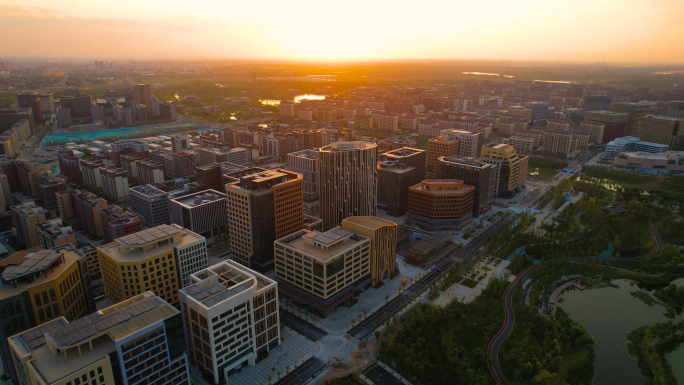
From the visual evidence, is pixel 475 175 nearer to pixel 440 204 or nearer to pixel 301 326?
pixel 440 204

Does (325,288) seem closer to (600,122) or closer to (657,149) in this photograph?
(657,149)

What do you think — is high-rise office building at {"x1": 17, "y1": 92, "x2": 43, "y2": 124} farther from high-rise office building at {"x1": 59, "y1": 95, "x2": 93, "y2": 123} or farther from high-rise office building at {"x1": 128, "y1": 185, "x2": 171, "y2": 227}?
high-rise office building at {"x1": 128, "y1": 185, "x2": 171, "y2": 227}

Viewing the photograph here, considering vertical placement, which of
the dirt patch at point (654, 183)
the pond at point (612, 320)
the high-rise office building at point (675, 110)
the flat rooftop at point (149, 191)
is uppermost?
the high-rise office building at point (675, 110)

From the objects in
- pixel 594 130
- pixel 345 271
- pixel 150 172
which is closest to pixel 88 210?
pixel 150 172

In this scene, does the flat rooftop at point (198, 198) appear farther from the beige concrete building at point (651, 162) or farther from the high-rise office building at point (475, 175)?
the beige concrete building at point (651, 162)

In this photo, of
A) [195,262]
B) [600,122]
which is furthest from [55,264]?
[600,122]

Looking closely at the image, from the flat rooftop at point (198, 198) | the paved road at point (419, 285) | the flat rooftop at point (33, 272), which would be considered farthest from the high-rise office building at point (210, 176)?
the paved road at point (419, 285)
